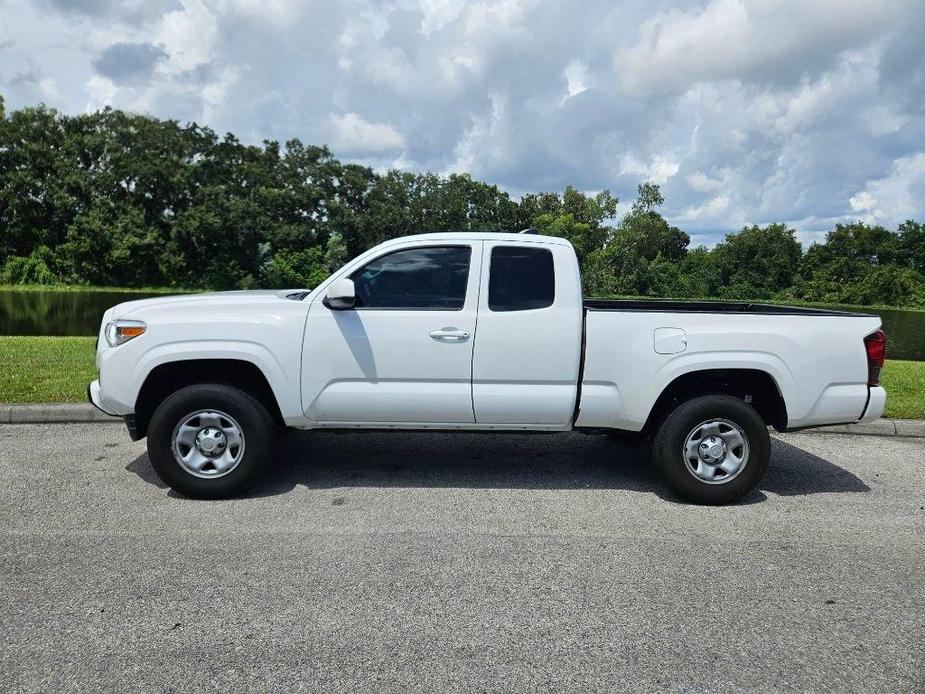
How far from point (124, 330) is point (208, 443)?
974 millimetres

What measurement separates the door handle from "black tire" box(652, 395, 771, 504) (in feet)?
5.10

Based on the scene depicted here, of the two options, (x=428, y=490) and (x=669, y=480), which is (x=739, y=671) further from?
(x=428, y=490)

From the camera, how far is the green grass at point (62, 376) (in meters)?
8.23

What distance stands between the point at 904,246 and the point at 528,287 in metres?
89.4

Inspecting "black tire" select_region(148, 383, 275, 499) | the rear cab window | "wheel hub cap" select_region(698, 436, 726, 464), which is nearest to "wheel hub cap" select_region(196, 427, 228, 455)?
"black tire" select_region(148, 383, 275, 499)

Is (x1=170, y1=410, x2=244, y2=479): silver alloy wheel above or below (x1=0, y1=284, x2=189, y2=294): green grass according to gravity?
below

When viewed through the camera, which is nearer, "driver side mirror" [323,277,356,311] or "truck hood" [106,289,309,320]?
"driver side mirror" [323,277,356,311]

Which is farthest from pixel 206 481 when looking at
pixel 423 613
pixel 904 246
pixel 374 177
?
pixel 904 246

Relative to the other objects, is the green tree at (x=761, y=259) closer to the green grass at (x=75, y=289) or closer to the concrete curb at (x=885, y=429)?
the green grass at (x=75, y=289)

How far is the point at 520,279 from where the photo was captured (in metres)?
5.39

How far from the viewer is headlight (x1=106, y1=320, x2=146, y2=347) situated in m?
5.26

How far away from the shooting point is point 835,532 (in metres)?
4.86

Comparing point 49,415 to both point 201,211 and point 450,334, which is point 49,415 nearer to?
point 450,334

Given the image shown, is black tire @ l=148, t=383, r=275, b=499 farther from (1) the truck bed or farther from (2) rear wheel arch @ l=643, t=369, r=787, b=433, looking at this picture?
(2) rear wheel arch @ l=643, t=369, r=787, b=433
